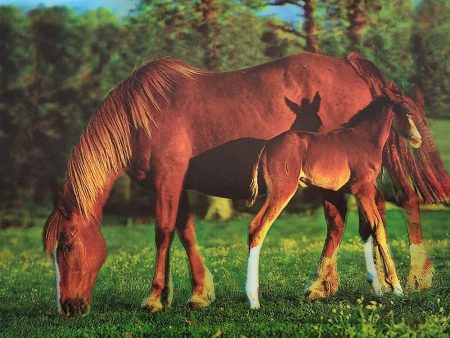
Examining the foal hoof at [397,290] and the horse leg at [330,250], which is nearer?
the foal hoof at [397,290]

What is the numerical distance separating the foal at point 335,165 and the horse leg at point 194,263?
0.88 m

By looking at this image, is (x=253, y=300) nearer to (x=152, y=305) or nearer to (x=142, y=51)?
(x=152, y=305)

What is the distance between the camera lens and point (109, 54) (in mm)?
15945

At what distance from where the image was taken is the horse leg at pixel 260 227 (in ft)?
24.8

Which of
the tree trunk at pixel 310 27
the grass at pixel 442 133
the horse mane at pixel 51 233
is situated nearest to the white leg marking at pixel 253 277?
the horse mane at pixel 51 233

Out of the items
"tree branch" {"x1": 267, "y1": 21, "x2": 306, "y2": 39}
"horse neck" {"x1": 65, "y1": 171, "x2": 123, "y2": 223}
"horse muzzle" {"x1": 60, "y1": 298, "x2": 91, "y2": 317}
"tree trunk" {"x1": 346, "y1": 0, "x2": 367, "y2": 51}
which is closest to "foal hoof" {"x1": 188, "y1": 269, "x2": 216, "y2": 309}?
"horse muzzle" {"x1": 60, "y1": 298, "x2": 91, "y2": 317}

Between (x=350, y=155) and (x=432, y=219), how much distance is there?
5.54 m

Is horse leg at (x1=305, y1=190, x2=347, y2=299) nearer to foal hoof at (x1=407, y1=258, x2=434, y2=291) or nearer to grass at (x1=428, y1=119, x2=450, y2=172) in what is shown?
foal hoof at (x1=407, y1=258, x2=434, y2=291)

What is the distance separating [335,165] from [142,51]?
7.87m

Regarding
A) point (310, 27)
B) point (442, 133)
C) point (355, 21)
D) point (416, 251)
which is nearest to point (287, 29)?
point (310, 27)

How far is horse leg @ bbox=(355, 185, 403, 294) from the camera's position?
7879 mm

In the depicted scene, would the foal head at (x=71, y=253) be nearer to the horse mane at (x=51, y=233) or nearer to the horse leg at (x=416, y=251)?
the horse mane at (x=51, y=233)

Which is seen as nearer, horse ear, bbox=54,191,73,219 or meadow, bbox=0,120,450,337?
meadow, bbox=0,120,450,337

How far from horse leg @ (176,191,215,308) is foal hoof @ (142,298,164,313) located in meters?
0.39
